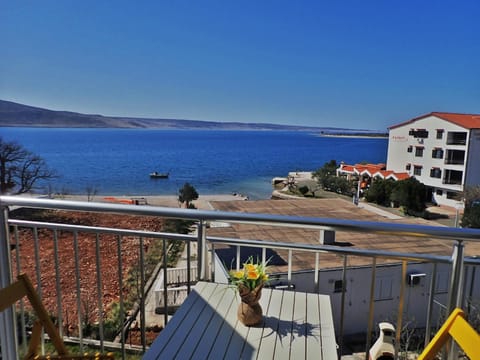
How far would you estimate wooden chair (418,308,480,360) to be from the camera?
1017mm

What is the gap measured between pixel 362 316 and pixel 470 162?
23.5m

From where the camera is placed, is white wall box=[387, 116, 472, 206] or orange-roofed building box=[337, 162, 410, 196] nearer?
white wall box=[387, 116, 472, 206]

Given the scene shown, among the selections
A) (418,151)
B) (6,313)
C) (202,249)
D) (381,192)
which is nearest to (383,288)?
(202,249)

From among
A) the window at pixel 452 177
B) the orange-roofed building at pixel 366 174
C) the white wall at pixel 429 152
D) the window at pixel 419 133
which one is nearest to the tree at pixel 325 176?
the orange-roofed building at pixel 366 174

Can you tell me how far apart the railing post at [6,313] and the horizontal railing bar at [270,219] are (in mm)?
143

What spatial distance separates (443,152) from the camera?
27.4 m

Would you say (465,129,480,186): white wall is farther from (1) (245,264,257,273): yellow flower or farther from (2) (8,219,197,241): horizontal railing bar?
(1) (245,264,257,273): yellow flower

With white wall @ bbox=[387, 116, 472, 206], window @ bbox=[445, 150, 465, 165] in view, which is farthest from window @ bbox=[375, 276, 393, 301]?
window @ bbox=[445, 150, 465, 165]

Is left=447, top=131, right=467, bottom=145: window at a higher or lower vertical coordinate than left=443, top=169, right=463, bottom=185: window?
higher

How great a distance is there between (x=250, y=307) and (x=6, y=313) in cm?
156

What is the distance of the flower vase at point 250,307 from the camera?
4.69 feet

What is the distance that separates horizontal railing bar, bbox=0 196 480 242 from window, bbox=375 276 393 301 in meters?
7.91

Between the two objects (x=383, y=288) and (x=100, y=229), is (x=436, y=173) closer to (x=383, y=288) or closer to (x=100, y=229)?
(x=383, y=288)

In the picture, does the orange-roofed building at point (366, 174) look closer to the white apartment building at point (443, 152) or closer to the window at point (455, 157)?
the white apartment building at point (443, 152)
